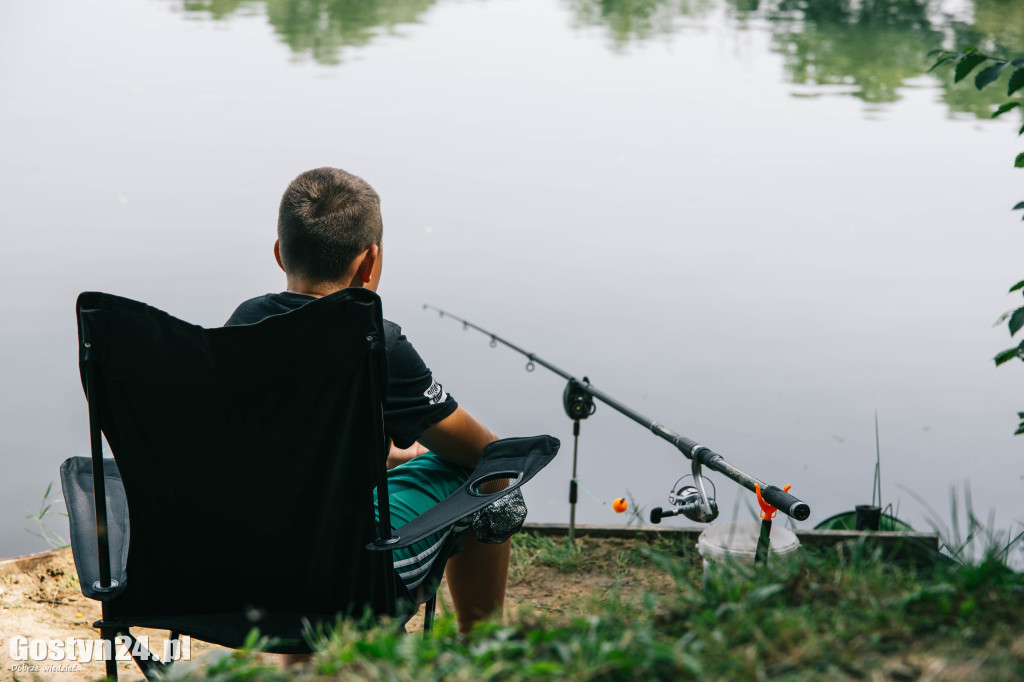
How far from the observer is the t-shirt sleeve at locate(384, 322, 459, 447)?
65.1 inches

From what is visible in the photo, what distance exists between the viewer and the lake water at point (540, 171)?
5.11 metres

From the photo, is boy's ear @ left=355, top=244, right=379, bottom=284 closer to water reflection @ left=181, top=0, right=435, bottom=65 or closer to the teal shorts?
the teal shorts

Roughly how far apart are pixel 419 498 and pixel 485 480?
21 centimetres

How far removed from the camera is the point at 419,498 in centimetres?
179

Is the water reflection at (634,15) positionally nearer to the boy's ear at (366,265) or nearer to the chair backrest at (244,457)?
the boy's ear at (366,265)

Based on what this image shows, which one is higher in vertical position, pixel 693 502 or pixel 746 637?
pixel 746 637

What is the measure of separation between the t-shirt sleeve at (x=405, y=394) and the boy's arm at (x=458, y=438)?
48 millimetres

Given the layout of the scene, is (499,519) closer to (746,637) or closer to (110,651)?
(110,651)

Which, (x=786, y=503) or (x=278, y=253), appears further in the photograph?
(x=278, y=253)

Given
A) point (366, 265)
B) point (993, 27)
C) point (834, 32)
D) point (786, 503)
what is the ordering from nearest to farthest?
point (786, 503) → point (366, 265) → point (993, 27) → point (834, 32)

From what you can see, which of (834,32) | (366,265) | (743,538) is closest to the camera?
(366,265)

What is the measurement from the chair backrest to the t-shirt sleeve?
0.57 feet

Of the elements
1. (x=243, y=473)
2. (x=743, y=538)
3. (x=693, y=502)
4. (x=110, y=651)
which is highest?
(x=243, y=473)

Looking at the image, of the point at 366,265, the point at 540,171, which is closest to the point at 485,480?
the point at 366,265
